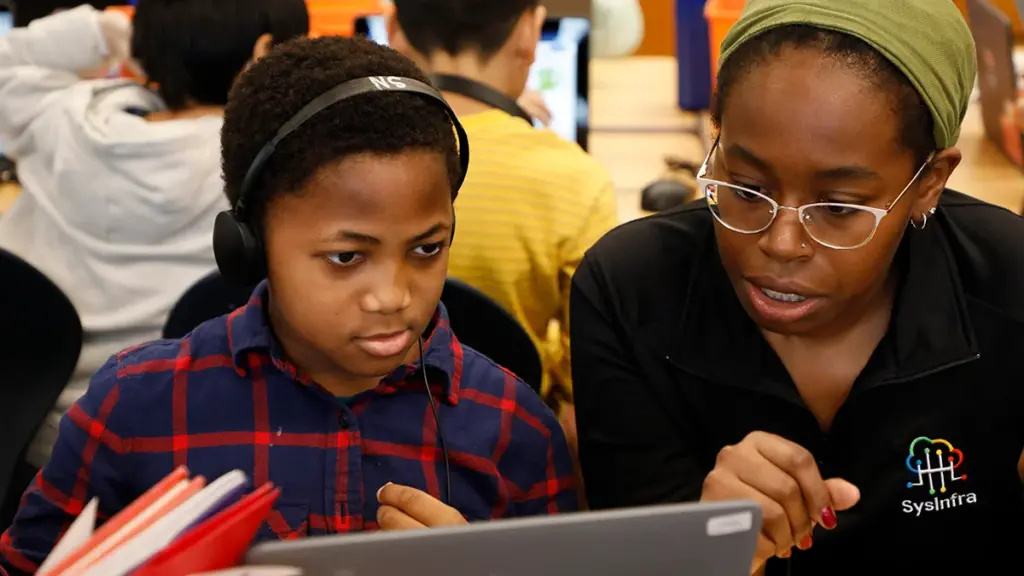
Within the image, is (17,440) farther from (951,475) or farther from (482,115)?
(951,475)

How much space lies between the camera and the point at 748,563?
0.69 metres

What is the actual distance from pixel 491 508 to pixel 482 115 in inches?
28.3

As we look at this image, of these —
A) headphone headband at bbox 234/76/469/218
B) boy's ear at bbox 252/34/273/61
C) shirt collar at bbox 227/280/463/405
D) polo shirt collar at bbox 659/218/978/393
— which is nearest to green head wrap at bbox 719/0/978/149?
polo shirt collar at bbox 659/218/978/393

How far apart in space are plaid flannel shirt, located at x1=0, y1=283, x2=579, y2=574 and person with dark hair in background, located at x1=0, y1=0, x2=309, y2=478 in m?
0.58

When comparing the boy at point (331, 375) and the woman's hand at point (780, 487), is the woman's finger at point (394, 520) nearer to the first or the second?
the boy at point (331, 375)

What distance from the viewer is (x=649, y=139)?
8.65 ft

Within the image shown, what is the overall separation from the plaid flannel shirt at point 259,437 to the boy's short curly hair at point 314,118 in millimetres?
157

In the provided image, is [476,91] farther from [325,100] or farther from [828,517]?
[828,517]

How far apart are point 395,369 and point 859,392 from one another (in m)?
0.47

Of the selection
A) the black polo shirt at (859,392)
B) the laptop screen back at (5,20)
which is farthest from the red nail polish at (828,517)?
the laptop screen back at (5,20)

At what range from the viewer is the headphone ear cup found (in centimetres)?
92

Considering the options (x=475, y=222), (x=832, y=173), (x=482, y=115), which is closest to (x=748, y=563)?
(x=832, y=173)

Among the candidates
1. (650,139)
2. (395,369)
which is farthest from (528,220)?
(650,139)

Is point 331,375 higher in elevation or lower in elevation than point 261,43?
lower
